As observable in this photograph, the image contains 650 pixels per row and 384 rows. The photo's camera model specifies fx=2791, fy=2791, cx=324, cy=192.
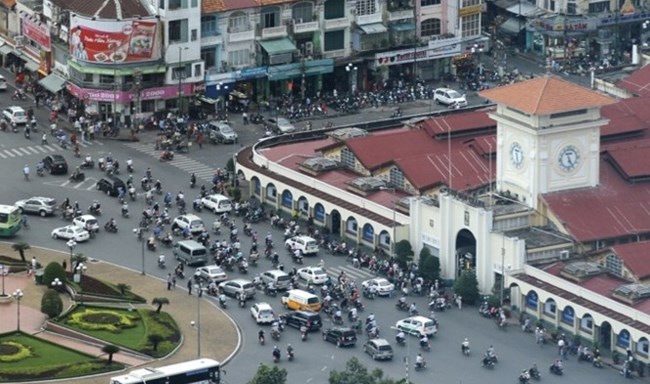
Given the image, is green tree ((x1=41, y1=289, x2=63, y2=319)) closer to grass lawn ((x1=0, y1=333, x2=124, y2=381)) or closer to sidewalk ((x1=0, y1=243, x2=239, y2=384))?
sidewalk ((x1=0, y1=243, x2=239, y2=384))

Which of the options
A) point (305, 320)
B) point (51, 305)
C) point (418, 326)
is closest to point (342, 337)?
point (305, 320)

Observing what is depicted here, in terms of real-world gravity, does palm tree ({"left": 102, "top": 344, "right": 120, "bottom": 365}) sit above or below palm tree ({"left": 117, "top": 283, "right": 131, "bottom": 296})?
above

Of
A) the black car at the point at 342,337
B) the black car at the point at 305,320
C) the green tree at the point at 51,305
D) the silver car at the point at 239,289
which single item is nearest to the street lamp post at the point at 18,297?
the green tree at the point at 51,305

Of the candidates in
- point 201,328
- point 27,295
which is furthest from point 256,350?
point 27,295

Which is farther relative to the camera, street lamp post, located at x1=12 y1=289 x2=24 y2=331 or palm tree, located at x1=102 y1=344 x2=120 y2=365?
street lamp post, located at x1=12 y1=289 x2=24 y2=331

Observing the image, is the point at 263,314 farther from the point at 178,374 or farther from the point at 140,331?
the point at 178,374

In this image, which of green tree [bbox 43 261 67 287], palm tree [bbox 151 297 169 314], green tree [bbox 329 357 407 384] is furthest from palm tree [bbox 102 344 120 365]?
green tree [bbox 43 261 67 287]
